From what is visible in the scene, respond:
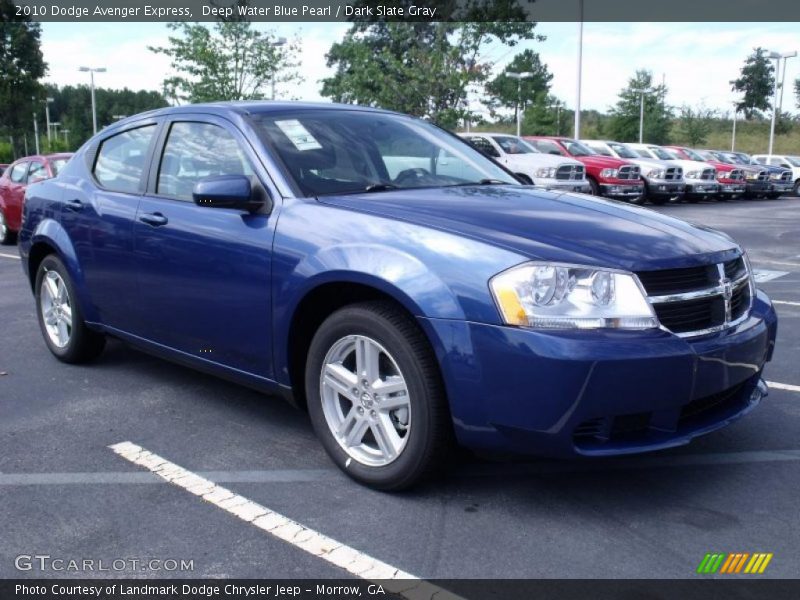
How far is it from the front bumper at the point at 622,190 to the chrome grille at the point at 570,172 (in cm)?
167

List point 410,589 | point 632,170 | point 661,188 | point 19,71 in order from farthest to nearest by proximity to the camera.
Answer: point 19,71 → point 661,188 → point 632,170 → point 410,589

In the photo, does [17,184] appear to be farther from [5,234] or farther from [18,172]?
[5,234]

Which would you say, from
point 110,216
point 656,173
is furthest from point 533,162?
point 110,216

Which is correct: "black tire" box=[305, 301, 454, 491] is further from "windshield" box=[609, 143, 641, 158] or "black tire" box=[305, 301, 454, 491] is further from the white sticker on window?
"windshield" box=[609, 143, 641, 158]

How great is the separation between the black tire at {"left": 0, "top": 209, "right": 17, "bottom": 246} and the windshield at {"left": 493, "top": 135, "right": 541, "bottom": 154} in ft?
33.9

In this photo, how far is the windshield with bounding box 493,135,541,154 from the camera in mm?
19266

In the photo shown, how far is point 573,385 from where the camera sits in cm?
288

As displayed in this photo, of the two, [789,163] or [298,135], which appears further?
[789,163]

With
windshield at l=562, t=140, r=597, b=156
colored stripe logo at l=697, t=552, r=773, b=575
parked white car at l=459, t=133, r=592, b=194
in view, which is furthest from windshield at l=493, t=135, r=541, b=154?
colored stripe logo at l=697, t=552, r=773, b=575

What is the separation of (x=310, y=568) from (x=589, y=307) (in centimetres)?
130

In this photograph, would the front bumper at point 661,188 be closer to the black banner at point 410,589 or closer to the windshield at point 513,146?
the windshield at point 513,146

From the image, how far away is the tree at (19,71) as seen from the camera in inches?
1209

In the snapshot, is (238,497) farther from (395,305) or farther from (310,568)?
(395,305)

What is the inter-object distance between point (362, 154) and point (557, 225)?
1.21 meters
